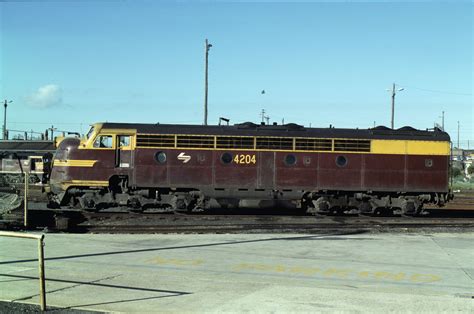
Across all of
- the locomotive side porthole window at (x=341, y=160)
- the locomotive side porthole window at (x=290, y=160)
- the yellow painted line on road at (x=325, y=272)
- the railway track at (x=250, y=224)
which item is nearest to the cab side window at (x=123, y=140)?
the railway track at (x=250, y=224)

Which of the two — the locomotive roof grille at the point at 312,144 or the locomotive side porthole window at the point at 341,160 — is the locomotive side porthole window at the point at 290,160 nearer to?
the locomotive roof grille at the point at 312,144

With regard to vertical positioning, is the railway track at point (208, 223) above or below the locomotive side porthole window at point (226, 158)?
below

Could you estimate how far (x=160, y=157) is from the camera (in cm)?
1919

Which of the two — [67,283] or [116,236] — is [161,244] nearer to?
[116,236]

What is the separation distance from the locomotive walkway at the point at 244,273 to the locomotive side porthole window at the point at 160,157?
19.9ft

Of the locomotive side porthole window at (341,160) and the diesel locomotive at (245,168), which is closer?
the diesel locomotive at (245,168)

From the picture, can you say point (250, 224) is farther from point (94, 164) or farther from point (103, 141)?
point (103, 141)

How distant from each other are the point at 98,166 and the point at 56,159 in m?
1.83

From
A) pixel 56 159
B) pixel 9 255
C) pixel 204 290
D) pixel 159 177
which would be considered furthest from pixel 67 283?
pixel 56 159

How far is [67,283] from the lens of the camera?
7.74 meters

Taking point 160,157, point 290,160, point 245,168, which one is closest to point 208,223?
point 245,168

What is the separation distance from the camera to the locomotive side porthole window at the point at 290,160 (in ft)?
63.0

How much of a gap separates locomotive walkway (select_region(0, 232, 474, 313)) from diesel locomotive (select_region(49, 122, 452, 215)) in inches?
229

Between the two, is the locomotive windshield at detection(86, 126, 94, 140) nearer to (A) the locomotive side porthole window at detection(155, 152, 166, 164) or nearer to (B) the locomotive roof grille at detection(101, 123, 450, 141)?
(B) the locomotive roof grille at detection(101, 123, 450, 141)
